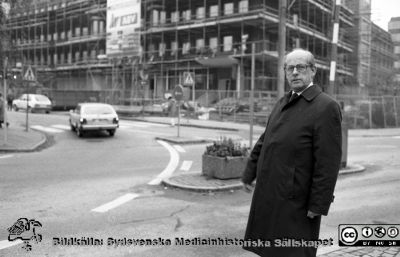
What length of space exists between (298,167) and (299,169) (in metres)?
0.02

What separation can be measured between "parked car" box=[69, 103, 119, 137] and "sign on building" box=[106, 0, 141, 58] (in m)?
22.3

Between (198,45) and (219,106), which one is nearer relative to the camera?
(219,106)

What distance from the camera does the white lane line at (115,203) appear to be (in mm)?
6980

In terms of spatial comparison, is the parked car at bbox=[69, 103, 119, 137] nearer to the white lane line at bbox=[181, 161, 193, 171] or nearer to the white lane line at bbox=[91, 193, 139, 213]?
the white lane line at bbox=[181, 161, 193, 171]

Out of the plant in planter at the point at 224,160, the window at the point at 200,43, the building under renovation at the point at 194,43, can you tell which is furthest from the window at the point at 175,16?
the plant in planter at the point at 224,160

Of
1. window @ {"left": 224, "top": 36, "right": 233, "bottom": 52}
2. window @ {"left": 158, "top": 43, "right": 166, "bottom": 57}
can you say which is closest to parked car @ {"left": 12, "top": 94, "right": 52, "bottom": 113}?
window @ {"left": 158, "top": 43, "right": 166, "bottom": 57}

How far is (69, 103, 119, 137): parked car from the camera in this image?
63.1ft

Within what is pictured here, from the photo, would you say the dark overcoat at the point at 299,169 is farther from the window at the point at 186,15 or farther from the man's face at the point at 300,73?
the window at the point at 186,15

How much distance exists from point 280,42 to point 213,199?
4.89 meters

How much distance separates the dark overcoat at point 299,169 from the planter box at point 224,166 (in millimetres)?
5484

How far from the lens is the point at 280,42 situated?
10.9 m

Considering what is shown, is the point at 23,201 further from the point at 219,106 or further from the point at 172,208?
the point at 219,106

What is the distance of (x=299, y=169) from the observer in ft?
10.9

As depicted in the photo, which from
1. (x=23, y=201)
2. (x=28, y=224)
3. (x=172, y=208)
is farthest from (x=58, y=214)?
(x=172, y=208)
